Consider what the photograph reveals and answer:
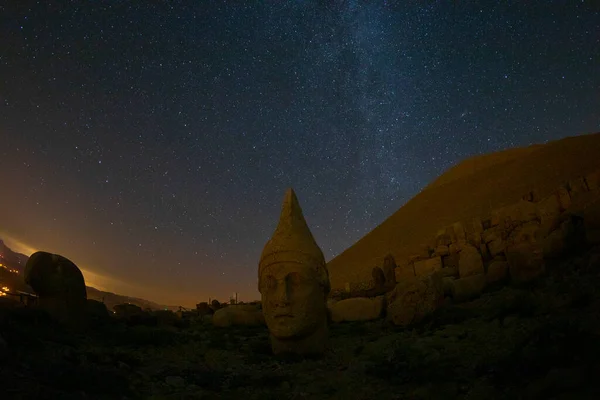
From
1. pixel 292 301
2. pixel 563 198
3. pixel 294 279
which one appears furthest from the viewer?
pixel 563 198

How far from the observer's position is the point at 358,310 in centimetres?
1638

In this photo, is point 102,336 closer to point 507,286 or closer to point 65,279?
point 65,279

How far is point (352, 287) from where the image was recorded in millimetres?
30000

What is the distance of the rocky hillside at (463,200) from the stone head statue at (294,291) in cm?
2775

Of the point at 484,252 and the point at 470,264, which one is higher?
the point at 484,252

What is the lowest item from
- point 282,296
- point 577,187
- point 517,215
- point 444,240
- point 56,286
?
point 282,296

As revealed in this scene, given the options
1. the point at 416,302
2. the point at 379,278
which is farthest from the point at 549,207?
the point at 416,302

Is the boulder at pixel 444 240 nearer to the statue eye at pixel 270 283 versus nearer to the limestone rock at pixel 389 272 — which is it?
the limestone rock at pixel 389 272

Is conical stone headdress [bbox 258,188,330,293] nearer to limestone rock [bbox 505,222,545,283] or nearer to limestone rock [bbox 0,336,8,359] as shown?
limestone rock [bbox 0,336,8,359]

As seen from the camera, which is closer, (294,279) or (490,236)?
(294,279)

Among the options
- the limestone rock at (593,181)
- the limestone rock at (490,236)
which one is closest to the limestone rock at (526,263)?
the limestone rock at (490,236)

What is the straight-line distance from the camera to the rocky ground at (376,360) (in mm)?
5422

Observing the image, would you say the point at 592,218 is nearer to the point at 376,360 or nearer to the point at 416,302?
the point at 416,302

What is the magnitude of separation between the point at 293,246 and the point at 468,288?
267 inches
